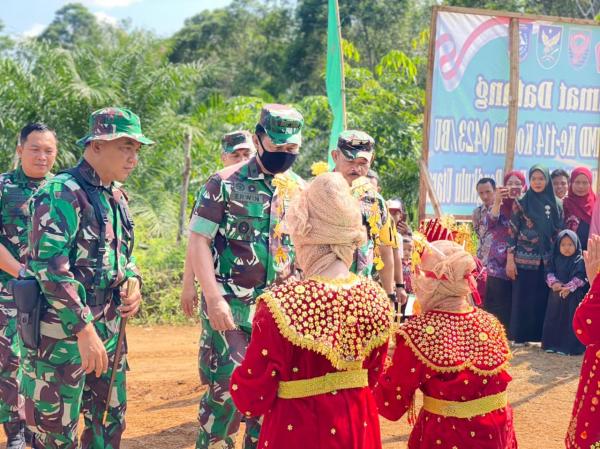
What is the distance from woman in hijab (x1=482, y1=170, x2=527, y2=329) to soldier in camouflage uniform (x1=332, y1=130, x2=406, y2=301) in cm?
363

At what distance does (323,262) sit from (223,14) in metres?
29.1

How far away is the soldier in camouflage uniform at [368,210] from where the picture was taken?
17.4ft

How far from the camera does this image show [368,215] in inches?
209

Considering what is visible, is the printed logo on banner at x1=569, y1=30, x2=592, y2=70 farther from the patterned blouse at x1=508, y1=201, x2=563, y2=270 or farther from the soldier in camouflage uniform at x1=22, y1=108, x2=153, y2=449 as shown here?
the soldier in camouflage uniform at x1=22, y1=108, x2=153, y2=449

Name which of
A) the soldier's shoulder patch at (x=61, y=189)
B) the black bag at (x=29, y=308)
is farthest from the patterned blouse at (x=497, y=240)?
the black bag at (x=29, y=308)

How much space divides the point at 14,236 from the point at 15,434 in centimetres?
126

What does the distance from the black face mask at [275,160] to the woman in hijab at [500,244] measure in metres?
5.28

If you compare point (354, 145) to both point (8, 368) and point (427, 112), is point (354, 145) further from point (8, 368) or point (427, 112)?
point (427, 112)

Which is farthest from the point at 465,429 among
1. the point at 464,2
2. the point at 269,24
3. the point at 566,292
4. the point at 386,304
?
the point at 269,24

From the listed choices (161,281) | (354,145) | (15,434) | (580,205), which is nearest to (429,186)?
(580,205)

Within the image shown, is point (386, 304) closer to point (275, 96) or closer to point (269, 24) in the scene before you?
point (275, 96)

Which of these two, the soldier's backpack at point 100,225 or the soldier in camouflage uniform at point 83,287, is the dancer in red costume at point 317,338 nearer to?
the soldier in camouflage uniform at point 83,287

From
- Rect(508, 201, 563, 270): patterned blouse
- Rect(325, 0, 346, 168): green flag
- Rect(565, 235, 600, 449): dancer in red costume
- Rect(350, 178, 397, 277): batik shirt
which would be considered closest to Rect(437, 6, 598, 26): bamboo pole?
Rect(325, 0, 346, 168): green flag

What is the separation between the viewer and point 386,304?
304 centimetres
